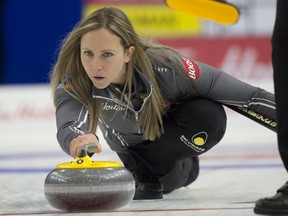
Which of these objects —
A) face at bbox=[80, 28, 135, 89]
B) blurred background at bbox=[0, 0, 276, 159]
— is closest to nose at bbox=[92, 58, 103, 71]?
face at bbox=[80, 28, 135, 89]

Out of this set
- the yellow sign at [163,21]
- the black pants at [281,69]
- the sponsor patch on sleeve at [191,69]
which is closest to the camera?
the black pants at [281,69]

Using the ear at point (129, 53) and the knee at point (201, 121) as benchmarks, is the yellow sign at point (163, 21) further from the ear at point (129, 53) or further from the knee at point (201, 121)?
the ear at point (129, 53)

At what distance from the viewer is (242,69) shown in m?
7.09

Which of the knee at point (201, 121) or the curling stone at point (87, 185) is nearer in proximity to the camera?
the curling stone at point (87, 185)

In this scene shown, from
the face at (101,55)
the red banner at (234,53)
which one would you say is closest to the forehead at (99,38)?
the face at (101,55)

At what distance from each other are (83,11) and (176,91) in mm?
4074

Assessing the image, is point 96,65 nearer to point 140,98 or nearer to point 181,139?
point 140,98

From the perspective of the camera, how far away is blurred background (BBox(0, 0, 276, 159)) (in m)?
5.71

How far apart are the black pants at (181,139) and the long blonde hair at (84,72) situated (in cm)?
13

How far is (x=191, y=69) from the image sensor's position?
2588 mm

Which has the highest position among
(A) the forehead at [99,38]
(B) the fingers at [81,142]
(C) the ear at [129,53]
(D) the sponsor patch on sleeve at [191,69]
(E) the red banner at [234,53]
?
(A) the forehead at [99,38]

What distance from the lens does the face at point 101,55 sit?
2355mm

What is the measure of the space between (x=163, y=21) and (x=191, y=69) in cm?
469

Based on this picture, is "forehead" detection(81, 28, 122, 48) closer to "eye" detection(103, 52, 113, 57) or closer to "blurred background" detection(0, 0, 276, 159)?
"eye" detection(103, 52, 113, 57)
